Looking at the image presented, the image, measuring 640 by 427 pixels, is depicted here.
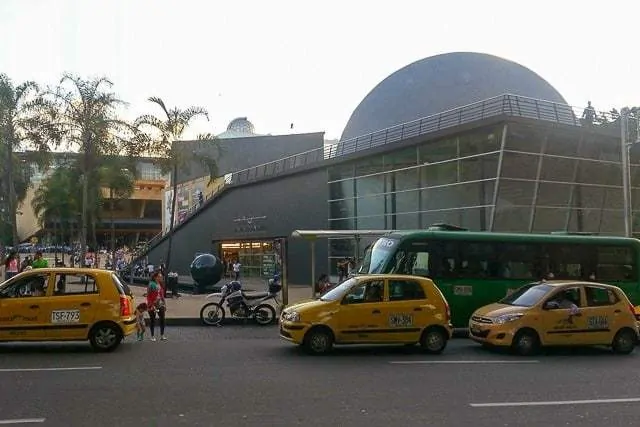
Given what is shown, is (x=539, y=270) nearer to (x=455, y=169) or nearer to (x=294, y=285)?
(x=455, y=169)

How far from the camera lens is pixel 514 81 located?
40.0m

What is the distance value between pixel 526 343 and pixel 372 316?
3124 millimetres

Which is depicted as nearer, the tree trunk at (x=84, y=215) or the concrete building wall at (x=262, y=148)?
the tree trunk at (x=84, y=215)

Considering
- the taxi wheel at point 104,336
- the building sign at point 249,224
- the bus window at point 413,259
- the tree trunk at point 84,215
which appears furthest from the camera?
the building sign at point 249,224

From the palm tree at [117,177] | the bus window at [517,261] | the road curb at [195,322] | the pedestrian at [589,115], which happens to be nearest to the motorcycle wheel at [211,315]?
the road curb at [195,322]

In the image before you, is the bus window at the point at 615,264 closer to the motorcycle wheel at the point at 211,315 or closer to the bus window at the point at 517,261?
the bus window at the point at 517,261

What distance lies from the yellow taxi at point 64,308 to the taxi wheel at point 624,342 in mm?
9780

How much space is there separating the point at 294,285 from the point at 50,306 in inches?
958

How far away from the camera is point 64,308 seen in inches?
489

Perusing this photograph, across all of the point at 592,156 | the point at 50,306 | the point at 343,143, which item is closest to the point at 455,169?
the point at 592,156

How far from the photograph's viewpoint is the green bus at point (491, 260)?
54.4ft

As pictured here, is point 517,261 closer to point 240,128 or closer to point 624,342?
point 624,342

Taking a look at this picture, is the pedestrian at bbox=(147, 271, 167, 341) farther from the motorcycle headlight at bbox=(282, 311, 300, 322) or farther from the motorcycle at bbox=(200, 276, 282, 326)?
the motorcycle headlight at bbox=(282, 311, 300, 322)

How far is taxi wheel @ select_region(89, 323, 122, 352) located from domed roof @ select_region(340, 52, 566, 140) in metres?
28.4
